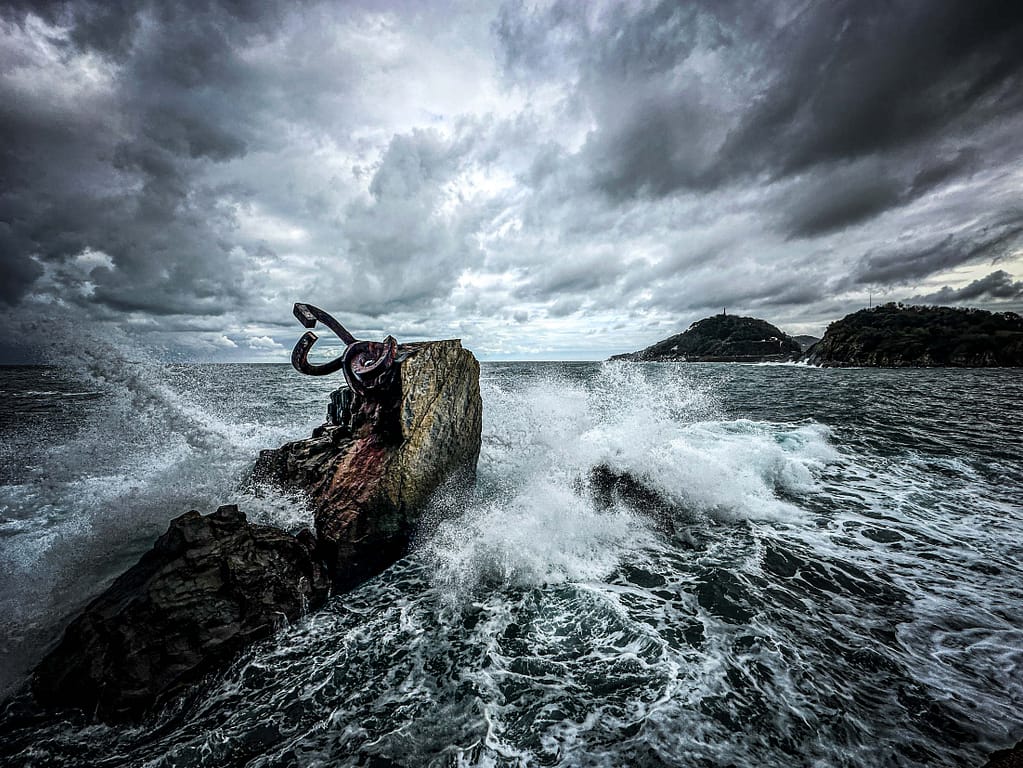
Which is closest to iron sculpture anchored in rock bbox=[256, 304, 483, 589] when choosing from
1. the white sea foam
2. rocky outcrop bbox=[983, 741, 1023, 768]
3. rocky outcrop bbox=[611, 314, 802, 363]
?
the white sea foam

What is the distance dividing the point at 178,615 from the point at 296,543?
66.1 inches

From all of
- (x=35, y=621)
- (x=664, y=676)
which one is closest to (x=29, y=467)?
(x=35, y=621)

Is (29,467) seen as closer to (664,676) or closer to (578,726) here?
(578,726)

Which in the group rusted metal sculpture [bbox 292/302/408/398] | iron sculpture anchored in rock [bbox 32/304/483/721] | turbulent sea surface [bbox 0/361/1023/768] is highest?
rusted metal sculpture [bbox 292/302/408/398]

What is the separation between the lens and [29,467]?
11883 millimetres

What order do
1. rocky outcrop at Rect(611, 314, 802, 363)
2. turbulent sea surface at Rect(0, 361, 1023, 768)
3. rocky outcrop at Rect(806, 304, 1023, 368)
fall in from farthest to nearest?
→ rocky outcrop at Rect(611, 314, 802, 363) < rocky outcrop at Rect(806, 304, 1023, 368) < turbulent sea surface at Rect(0, 361, 1023, 768)

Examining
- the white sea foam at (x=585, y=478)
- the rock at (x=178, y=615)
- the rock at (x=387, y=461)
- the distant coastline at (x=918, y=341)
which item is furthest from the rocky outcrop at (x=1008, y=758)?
the distant coastline at (x=918, y=341)

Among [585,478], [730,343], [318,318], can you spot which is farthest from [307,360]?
[730,343]

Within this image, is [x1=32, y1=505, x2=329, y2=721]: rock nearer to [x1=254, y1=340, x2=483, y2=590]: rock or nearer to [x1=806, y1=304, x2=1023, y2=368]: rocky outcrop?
[x1=254, y1=340, x2=483, y2=590]: rock

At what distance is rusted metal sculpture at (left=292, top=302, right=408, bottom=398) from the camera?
8133 millimetres

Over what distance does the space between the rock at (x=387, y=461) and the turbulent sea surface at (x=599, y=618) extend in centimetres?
55

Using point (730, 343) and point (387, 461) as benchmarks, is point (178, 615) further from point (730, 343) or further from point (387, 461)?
point (730, 343)

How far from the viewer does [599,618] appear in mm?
5797

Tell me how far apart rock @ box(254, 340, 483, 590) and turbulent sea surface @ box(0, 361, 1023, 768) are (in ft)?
1.80
